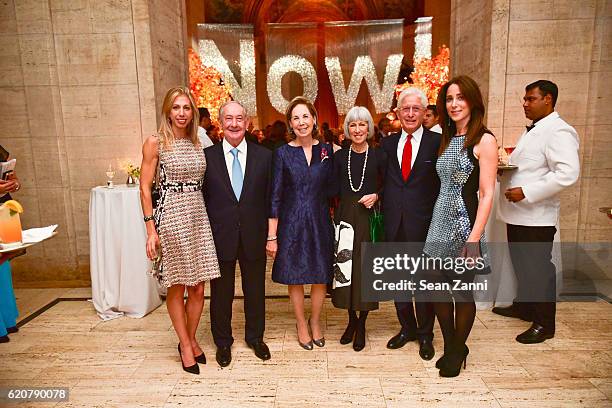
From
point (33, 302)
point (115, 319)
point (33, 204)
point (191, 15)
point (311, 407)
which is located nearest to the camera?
point (311, 407)

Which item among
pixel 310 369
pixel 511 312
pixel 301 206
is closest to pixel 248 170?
pixel 301 206

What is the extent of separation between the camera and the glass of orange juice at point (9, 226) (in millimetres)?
2021

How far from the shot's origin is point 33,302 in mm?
4309

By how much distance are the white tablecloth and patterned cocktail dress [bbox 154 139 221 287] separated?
4.10 feet

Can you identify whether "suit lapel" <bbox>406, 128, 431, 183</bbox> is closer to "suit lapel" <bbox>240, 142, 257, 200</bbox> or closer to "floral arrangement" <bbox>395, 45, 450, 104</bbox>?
"suit lapel" <bbox>240, 142, 257, 200</bbox>

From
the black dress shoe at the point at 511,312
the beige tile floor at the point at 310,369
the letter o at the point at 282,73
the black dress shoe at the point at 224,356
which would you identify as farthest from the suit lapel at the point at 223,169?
the letter o at the point at 282,73

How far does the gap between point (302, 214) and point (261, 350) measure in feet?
3.44

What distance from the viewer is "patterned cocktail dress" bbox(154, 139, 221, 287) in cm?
270

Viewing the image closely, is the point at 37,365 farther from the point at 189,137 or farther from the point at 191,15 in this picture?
the point at 191,15

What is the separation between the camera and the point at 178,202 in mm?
2711

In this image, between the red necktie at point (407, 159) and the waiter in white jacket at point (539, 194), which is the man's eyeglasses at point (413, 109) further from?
the waiter in white jacket at point (539, 194)

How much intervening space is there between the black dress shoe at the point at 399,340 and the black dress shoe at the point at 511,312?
42.2 inches

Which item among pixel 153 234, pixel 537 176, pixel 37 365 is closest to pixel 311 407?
pixel 153 234

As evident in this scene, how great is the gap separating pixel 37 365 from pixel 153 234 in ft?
4.60
